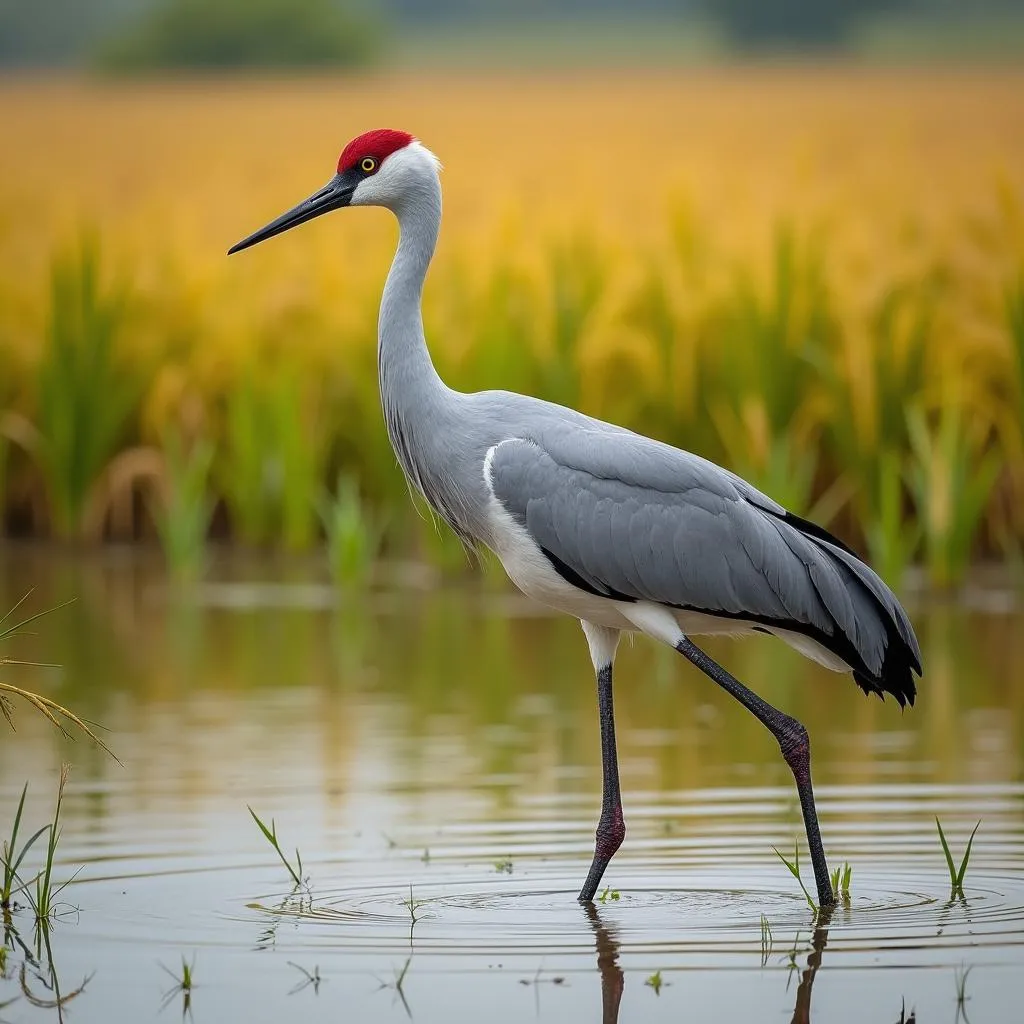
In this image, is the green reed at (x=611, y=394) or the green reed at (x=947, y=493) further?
the green reed at (x=611, y=394)

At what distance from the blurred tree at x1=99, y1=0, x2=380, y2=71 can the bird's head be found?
56.6m

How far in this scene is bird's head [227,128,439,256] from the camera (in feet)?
23.5

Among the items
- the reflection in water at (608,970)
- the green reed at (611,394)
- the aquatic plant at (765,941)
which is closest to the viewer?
the reflection in water at (608,970)

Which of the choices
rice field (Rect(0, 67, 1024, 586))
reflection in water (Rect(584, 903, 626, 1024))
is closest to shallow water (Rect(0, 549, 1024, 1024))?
reflection in water (Rect(584, 903, 626, 1024))

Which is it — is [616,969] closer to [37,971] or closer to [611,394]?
[37,971]

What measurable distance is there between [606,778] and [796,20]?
58547mm

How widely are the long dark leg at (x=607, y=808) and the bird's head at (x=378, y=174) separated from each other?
1734mm

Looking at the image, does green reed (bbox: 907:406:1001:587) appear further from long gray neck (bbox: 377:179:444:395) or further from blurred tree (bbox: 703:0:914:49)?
blurred tree (bbox: 703:0:914:49)

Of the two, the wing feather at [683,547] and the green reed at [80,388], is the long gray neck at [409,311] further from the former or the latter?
the green reed at [80,388]

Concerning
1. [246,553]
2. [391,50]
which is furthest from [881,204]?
[391,50]

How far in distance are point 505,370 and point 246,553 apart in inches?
99.2

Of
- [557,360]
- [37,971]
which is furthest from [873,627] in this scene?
[557,360]

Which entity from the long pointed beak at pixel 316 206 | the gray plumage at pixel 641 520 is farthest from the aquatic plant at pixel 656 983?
the long pointed beak at pixel 316 206

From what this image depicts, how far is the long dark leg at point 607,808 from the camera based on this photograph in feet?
20.6
